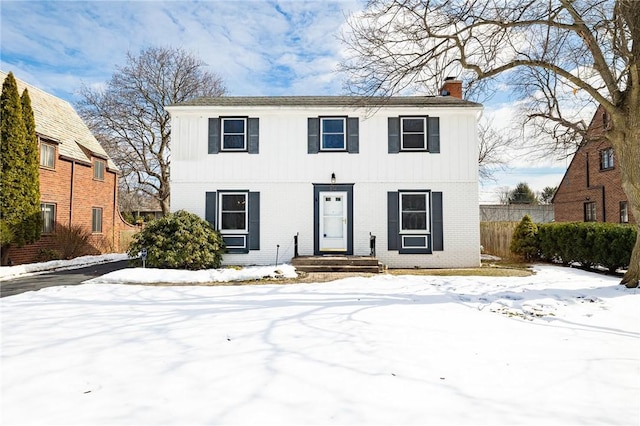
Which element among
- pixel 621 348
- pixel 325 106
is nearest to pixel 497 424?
pixel 621 348

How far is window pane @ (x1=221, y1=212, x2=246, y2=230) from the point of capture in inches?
514

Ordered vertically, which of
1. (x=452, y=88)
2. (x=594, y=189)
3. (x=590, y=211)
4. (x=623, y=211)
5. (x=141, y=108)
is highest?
(x=141, y=108)

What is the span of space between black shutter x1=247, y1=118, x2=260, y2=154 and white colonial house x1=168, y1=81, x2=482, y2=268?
0.04m

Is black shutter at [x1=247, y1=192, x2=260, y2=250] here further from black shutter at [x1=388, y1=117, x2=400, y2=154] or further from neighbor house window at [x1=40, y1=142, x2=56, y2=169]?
neighbor house window at [x1=40, y1=142, x2=56, y2=169]

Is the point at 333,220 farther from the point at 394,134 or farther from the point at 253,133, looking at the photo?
the point at 253,133

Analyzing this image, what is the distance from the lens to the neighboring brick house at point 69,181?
15281 millimetres

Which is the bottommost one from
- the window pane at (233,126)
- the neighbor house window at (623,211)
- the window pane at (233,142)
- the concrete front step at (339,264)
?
the concrete front step at (339,264)

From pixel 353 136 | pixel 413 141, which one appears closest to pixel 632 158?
pixel 413 141

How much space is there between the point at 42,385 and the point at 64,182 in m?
16.3

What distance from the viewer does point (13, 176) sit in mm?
12797

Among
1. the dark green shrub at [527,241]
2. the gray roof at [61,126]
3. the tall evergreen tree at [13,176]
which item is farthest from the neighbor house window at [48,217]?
the dark green shrub at [527,241]

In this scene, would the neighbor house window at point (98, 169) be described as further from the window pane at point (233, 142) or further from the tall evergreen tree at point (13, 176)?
the window pane at point (233, 142)

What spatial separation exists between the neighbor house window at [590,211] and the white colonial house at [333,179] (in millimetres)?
14352

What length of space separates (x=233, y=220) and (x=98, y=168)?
10957 millimetres
